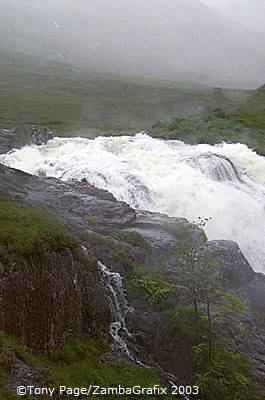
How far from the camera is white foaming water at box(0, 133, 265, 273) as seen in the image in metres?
28.1

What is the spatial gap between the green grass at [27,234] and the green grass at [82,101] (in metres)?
41.9

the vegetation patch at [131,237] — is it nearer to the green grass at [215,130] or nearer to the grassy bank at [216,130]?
the grassy bank at [216,130]

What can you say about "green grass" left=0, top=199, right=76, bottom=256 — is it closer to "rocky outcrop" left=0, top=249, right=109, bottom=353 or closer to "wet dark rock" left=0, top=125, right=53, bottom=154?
"rocky outcrop" left=0, top=249, right=109, bottom=353

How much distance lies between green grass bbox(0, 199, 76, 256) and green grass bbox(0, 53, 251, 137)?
4191 centimetres

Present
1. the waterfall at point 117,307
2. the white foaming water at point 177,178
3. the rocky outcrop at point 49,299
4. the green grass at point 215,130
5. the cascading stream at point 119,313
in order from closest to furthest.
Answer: the rocky outcrop at point 49,299 < the cascading stream at point 119,313 < the waterfall at point 117,307 < the white foaming water at point 177,178 < the green grass at point 215,130

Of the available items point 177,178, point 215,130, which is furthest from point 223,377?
point 215,130

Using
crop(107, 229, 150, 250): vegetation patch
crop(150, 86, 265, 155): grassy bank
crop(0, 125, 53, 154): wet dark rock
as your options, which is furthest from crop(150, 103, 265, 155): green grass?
crop(107, 229, 150, 250): vegetation patch

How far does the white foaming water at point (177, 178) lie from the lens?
28078mm

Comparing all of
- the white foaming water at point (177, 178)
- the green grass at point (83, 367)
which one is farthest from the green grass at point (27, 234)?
the white foaming water at point (177, 178)

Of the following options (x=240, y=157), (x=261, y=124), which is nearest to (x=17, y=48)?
(x=261, y=124)

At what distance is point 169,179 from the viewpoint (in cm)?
3127

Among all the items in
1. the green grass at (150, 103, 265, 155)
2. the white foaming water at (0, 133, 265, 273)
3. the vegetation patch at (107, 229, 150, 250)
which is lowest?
the vegetation patch at (107, 229, 150, 250)

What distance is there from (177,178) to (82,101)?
235 feet

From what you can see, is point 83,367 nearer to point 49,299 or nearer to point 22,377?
point 49,299
